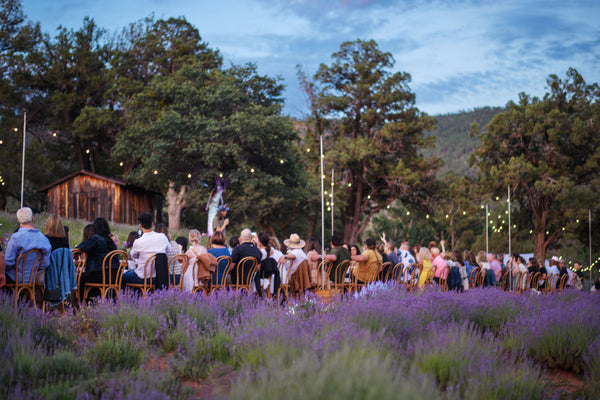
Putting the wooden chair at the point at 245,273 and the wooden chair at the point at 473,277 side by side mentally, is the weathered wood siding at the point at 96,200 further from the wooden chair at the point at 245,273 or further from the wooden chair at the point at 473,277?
the wooden chair at the point at 245,273

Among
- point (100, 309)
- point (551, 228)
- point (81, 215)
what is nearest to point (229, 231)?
point (81, 215)

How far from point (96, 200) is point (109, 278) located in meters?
23.4

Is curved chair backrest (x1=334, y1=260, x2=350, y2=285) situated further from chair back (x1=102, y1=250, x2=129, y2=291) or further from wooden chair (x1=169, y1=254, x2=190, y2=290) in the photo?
chair back (x1=102, y1=250, x2=129, y2=291)

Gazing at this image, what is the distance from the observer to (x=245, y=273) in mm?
8086

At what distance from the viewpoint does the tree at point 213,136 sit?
25.7 m

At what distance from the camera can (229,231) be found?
39375 millimetres

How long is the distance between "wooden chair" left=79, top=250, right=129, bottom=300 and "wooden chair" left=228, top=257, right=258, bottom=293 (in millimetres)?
1508

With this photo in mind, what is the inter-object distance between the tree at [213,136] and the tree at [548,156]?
12.3 meters

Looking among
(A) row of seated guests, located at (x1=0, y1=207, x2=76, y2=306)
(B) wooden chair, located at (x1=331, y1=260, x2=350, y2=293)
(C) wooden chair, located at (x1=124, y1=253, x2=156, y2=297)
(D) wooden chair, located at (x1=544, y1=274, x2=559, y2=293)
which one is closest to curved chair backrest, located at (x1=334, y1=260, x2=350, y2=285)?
(B) wooden chair, located at (x1=331, y1=260, x2=350, y2=293)

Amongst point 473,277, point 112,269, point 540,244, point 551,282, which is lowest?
point 551,282

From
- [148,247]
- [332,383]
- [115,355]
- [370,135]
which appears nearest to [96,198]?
[370,135]

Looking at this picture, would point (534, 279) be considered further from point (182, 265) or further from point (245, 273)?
point (182, 265)

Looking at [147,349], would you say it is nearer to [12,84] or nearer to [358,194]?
[358,194]

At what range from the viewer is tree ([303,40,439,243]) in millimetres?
34062
